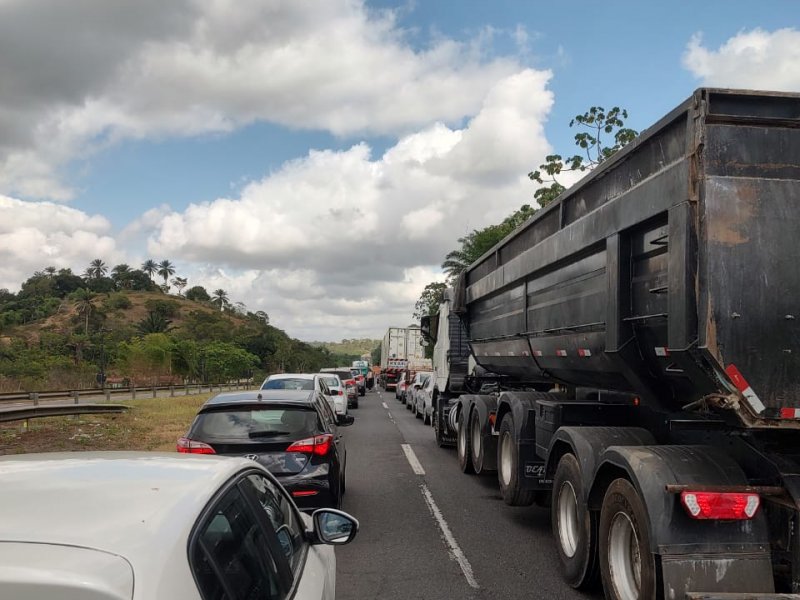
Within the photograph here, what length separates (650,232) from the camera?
480 cm

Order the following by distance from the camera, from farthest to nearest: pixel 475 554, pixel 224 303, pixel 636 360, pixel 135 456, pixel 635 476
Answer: pixel 224 303
pixel 475 554
pixel 636 360
pixel 635 476
pixel 135 456

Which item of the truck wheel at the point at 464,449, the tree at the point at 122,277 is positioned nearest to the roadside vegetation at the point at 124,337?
the tree at the point at 122,277

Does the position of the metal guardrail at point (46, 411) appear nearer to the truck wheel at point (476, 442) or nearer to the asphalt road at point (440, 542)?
the asphalt road at point (440, 542)

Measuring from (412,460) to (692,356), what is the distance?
9.52 metres

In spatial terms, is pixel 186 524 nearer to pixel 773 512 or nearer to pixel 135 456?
pixel 135 456

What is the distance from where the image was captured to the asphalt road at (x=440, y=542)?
5.62m

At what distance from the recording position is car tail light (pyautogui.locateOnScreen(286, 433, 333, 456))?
22.2 ft

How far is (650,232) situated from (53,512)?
13.6 feet

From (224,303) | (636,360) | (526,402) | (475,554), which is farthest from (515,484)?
(224,303)

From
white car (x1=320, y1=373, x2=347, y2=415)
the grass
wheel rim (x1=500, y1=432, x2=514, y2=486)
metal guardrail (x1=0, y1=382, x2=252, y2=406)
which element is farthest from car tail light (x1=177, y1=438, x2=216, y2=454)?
metal guardrail (x1=0, y1=382, x2=252, y2=406)

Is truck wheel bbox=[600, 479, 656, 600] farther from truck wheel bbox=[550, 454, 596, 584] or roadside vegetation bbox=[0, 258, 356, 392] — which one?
roadside vegetation bbox=[0, 258, 356, 392]

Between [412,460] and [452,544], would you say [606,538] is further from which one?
[412,460]

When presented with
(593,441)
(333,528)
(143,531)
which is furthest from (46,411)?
(143,531)

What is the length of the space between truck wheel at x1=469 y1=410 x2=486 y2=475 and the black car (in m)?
3.48
